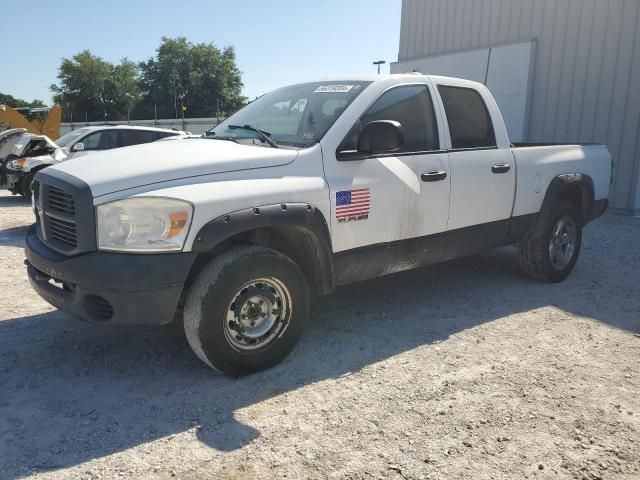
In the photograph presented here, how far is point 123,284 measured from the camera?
3.04 m

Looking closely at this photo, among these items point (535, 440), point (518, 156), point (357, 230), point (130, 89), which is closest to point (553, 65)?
point (518, 156)

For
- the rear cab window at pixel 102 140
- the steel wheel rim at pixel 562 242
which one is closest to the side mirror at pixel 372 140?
the steel wheel rim at pixel 562 242

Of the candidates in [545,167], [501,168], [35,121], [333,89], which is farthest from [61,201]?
[35,121]

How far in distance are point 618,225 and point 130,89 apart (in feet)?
205

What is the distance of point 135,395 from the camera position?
3348 millimetres

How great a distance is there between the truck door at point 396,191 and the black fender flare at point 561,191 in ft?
5.17

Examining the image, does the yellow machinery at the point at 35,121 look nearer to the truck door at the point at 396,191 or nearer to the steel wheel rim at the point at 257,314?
the truck door at the point at 396,191

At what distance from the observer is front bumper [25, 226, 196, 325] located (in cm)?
305

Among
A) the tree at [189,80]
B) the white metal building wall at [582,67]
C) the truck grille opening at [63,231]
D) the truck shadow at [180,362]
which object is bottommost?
the truck shadow at [180,362]

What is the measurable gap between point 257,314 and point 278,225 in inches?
23.7

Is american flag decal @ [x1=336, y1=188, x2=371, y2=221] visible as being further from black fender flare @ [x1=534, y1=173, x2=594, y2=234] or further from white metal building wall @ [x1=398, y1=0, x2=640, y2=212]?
white metal building wall @ [x1=398, y1=0, x2=640, y2=212]

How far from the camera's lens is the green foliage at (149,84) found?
6147 centimetres

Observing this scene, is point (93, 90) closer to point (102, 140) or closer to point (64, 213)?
point (102, 140)

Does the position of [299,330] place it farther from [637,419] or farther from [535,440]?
[637,419]
